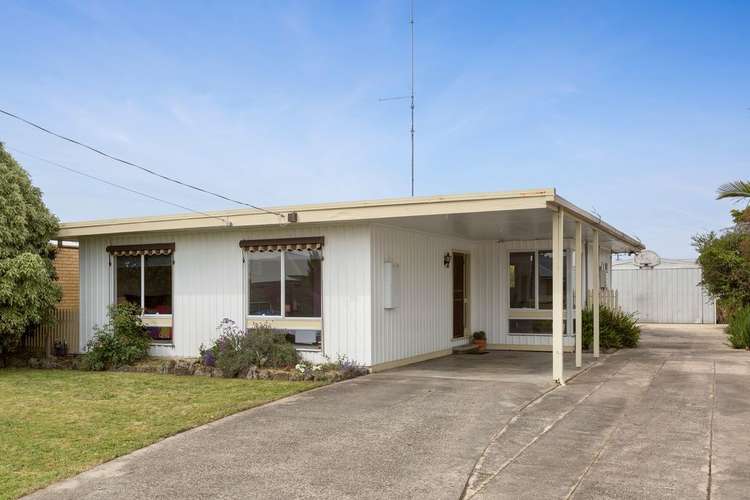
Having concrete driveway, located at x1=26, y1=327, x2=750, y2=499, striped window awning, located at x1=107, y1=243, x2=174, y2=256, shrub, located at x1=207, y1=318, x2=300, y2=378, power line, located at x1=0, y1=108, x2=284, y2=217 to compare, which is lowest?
concrete driveway, located at x1=26, y1=327, x2=750, y2=499

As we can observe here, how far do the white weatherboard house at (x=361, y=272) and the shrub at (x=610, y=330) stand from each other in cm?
41

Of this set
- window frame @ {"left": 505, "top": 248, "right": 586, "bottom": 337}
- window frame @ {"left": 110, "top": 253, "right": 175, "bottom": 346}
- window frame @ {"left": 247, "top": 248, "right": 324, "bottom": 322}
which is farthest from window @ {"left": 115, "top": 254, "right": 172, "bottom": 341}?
window frame @ {"left": 505, "top": 248, "right": 586, "bottom": 337}

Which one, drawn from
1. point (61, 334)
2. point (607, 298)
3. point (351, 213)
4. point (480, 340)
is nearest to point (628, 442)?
point (351, 213)

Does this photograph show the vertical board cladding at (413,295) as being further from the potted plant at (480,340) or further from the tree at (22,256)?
the tree at (22,256)

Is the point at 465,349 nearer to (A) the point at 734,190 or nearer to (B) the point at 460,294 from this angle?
(B) the point at 460,294

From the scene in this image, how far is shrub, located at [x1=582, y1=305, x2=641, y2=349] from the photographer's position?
549 inches

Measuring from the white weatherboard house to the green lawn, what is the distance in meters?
1.53

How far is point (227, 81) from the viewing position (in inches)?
571

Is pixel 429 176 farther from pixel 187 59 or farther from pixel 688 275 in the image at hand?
pixel 688 275

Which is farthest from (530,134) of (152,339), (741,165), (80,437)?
(80,437)

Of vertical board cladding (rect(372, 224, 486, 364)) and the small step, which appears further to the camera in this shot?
the small step

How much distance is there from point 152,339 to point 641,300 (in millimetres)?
18391

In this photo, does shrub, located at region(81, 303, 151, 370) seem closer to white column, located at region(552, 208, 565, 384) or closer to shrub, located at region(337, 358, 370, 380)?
shrub, located at region(337, 358, 370, 380)

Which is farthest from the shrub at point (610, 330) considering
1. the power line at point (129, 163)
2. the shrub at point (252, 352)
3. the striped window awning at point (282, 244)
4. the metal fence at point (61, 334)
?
the metal fence at point (61, 334)
